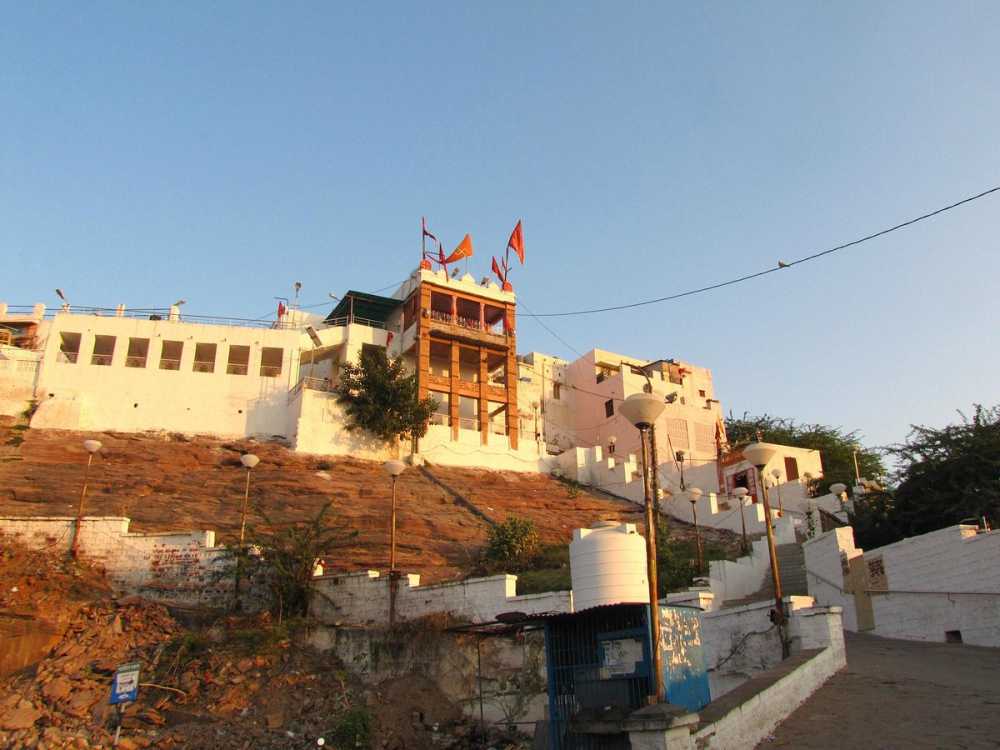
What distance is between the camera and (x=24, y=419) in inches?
1368

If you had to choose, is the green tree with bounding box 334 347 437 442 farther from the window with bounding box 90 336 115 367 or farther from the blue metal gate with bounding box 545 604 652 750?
the blue metal gate with bounding box 545 604 652 750

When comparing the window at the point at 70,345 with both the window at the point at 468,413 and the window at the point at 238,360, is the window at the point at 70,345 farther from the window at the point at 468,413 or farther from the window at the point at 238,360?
the window at the point at 468,413

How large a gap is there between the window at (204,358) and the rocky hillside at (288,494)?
5006 millimetres

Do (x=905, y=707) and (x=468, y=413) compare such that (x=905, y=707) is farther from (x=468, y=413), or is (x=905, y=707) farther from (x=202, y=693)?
(x=468, y=413)

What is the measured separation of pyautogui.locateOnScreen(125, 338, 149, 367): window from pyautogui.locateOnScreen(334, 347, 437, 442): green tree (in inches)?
376

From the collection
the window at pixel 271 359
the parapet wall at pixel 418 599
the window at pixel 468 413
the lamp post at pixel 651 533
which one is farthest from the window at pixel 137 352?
the lamp post at pixel 651 533

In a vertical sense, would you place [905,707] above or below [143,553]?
below

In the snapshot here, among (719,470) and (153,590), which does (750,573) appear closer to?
(153,590)

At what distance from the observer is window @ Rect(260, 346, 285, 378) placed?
40062mm

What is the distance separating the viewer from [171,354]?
131 feet

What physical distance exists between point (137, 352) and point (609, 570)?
33.4 meters

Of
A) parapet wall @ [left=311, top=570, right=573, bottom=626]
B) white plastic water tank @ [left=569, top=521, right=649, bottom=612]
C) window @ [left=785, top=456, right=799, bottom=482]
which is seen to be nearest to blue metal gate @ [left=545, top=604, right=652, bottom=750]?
white plastic water tank @ [left=569, top=521, right=649, bottom=612]

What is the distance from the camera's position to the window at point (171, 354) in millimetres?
39344

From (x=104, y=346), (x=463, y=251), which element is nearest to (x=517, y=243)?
(x=463, y=251)
